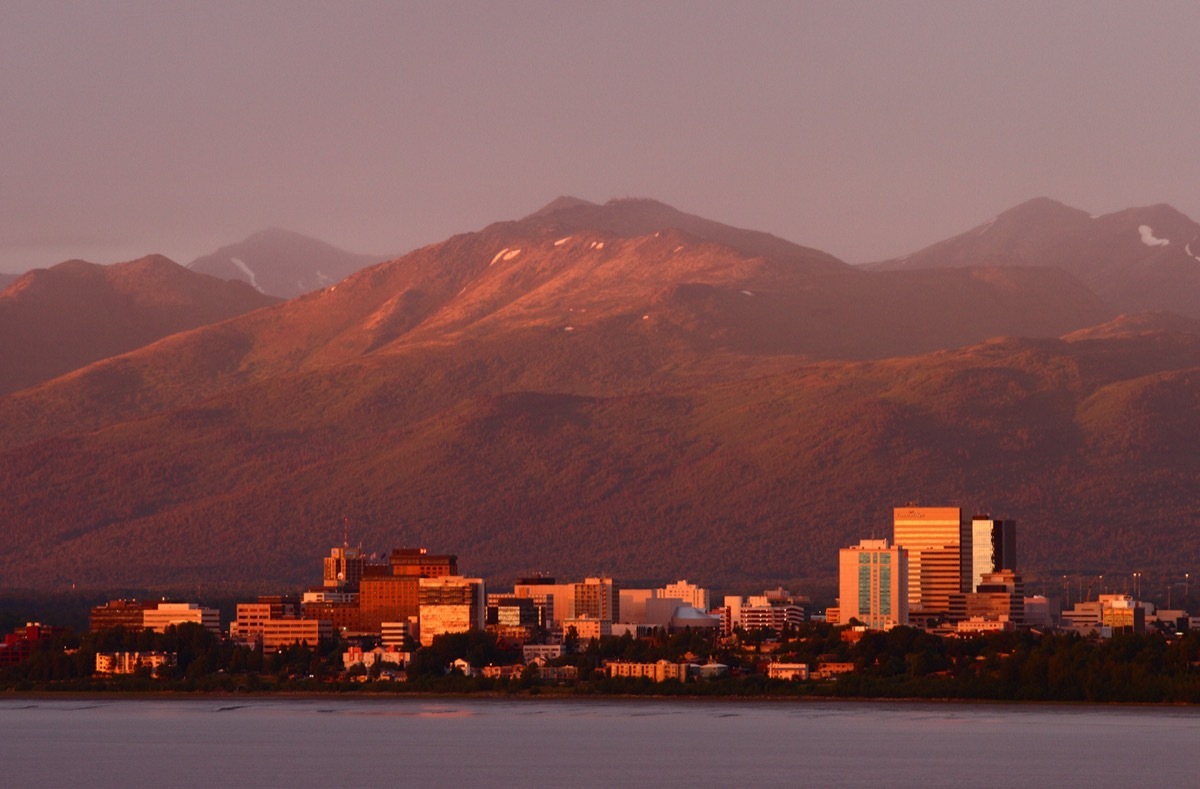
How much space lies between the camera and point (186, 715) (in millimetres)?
195500

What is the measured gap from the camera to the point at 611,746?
15950 cm

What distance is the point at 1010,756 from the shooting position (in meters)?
151

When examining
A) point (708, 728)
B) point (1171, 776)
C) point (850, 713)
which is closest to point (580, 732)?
point (708, 728)

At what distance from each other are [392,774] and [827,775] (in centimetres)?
2093

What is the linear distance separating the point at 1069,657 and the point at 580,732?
42.5 metres

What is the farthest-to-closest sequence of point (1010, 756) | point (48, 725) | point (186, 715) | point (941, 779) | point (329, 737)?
point (186, 715) < point (48, 725) < point (329, 737) < point (1010, 756) < point (941, 779)

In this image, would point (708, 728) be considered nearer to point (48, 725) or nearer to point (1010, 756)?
point (1010, 756)

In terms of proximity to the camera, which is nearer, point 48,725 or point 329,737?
point 329,737

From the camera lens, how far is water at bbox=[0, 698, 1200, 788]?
460 feet

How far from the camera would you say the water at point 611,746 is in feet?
460

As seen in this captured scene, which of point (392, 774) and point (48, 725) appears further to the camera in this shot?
point (48, 725)

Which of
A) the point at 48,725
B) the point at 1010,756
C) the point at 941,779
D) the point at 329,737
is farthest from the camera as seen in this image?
the point at 48,725

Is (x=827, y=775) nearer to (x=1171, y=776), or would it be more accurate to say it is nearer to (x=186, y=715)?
(x=1171, y=776)

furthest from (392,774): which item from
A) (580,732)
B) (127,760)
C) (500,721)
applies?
(500,721)
